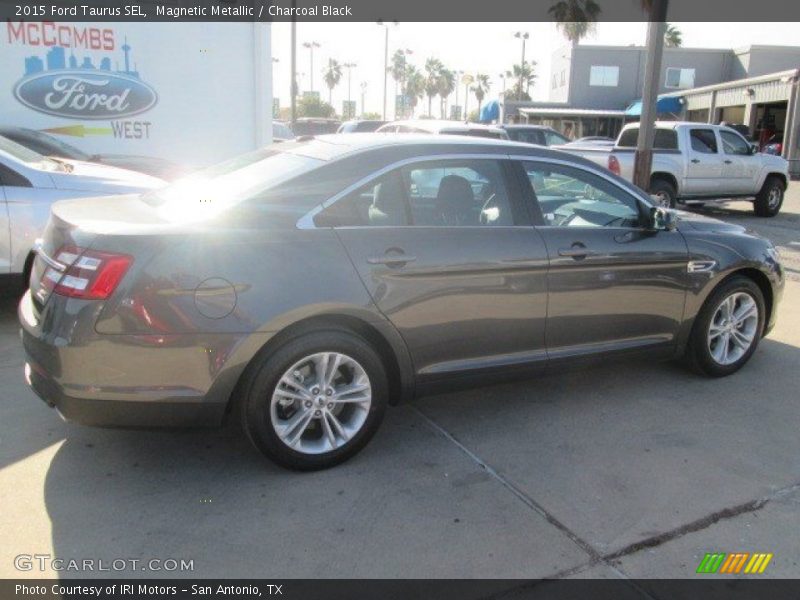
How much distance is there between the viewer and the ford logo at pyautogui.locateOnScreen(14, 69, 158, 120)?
1035cm

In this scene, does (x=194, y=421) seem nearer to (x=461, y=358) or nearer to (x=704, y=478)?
(x=461, y=358)

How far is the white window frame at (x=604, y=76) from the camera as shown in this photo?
4359cm

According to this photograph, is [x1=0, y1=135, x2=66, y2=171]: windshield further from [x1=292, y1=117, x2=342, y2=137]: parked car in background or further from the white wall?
[x1=292, y1=117, x2=342, y2=137]: parked car in background

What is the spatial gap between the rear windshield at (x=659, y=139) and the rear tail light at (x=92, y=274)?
12157 millimetres

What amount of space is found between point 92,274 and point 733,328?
4152mm

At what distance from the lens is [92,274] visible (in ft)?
9.87

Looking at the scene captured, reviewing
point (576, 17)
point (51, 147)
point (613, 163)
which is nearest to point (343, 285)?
point (51, 147)

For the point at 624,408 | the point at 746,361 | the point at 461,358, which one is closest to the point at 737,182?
the point at 746,361

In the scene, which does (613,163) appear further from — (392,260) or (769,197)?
(392,260)

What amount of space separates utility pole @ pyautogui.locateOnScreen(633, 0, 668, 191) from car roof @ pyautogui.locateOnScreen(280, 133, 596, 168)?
4798 mm

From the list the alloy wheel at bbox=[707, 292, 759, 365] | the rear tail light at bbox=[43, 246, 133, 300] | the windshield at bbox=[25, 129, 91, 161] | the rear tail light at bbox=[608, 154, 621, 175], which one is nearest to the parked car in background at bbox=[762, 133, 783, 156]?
the rear tail light at bbox=[608, 154, 621, 175]

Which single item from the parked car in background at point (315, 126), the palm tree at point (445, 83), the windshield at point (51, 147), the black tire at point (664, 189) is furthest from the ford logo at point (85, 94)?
the palm tree at point (445, 83)
